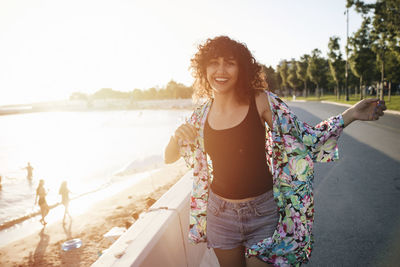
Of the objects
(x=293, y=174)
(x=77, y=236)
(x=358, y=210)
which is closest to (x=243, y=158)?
(x=293, y=174)

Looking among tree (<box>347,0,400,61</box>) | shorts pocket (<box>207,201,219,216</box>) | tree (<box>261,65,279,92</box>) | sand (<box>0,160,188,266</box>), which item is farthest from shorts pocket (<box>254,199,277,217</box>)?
tree (<box>347,0,400,61</box>)

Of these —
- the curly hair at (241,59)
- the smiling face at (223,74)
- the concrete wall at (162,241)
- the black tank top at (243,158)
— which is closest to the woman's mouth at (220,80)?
the smiling face at (223,74)

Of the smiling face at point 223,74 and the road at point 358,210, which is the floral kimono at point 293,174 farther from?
the road at point 358,210

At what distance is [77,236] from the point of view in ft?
34.9

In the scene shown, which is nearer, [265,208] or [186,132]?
[265,208]

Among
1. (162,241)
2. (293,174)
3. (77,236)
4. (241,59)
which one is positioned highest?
(241,59)

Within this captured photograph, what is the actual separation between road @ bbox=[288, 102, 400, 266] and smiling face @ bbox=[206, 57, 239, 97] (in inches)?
93.0

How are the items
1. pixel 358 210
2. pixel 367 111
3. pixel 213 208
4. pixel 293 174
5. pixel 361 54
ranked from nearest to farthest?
pixel 367 111 < pixel 293 174 < pixel 213 208 < pixel 358 210 < pixel 361 54

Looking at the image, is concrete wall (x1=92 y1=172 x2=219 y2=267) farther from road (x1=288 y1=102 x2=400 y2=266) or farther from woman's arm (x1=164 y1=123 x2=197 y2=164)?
road (x1=288 y1=102 x2=400 y2=266)

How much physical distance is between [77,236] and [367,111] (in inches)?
445

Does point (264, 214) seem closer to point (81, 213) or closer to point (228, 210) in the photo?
point (228, 210)

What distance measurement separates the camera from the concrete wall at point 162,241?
1.97 m

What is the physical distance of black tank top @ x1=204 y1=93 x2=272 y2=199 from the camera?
187 cm

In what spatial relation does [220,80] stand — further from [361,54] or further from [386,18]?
[361,54]
